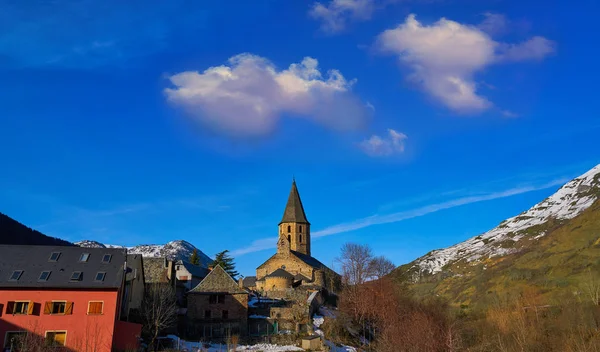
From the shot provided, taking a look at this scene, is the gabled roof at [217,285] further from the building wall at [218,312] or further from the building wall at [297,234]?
the building wall at [297,234]

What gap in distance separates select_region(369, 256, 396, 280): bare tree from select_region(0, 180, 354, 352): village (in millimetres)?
14632

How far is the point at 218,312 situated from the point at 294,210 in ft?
150

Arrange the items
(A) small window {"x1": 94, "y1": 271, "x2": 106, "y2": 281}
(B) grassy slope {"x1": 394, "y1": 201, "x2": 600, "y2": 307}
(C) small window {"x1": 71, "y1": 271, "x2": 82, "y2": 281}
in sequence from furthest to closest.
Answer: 1. (B) grassy slope {"x1": 394, "y1": 201, "x2": 600, "y2": 307}
2. (A) small window {"x1": 94, "y1": 271, "x2": 106, "y2": 281}
3. (C) small window {"x1": 71, "y1": 271, "x2": 82, "y2": 281}

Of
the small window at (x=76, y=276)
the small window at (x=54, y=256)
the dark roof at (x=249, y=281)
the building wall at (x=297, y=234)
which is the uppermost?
the building wall at (x=297, y=234)

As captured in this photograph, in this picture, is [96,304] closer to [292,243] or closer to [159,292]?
[159,292]

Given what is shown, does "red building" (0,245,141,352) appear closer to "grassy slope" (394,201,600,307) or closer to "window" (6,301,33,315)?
"window" (6,301,33,315)

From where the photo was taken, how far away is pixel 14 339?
102ft

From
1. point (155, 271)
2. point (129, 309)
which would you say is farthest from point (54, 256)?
point (155, 271)

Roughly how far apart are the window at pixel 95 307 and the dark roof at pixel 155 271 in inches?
609

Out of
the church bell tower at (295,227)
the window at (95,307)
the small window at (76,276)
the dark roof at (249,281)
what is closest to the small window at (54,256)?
the small window at (76,276)

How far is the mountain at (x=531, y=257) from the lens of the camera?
2756 inches

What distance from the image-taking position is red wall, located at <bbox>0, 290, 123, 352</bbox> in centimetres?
3194

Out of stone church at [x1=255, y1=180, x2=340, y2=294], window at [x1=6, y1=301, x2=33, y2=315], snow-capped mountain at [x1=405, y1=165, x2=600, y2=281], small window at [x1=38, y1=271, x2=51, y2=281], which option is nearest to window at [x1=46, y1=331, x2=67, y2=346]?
window at [x1=6, y1=301, x2=33, y2=315]

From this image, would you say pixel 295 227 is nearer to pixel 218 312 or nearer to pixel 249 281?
pixel 249 281
